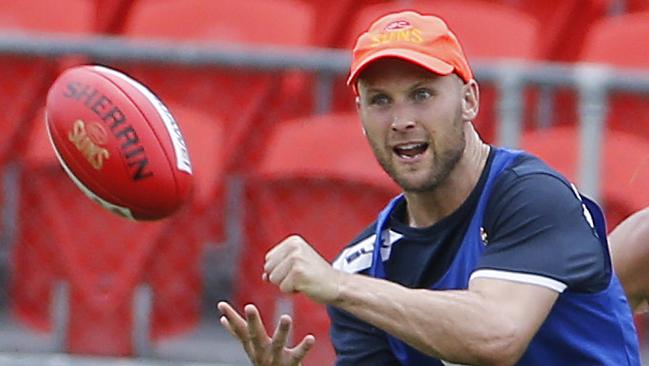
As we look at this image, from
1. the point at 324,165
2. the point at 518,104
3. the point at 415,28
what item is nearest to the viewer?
the point at 415,28

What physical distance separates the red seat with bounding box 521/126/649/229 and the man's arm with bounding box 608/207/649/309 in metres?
1.06

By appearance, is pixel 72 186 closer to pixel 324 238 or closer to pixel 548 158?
pixel 324 238

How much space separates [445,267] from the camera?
3.95 meters

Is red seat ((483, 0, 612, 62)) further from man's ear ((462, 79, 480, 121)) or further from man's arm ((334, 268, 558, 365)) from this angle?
man's arm ((334, 268, 558, 365))

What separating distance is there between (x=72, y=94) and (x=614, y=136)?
1950mm

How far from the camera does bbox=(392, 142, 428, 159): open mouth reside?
3.82 metres

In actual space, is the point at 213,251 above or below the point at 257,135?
below

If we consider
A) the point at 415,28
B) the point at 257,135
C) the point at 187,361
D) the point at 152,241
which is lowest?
the point at 187,361

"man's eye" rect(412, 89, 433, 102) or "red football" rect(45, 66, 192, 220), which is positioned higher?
"man's eye" rect(412, 89, 433, 102)

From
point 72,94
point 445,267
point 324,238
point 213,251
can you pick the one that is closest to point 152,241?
point 213,251

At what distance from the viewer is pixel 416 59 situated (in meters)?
3.78

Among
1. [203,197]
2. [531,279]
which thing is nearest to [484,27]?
[203,197]

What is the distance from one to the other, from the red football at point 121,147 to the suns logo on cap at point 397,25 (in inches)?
33.0

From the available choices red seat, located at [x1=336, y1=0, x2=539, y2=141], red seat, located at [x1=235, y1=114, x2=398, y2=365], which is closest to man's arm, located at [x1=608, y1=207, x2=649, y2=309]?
red seat, located at [x1=235, y1=114, x2=398, y2=365]
